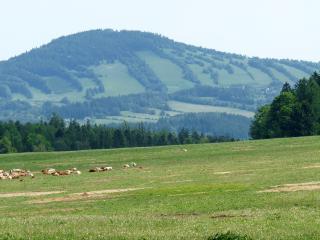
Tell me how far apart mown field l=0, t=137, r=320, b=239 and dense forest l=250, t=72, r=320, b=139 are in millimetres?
43674

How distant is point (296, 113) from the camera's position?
141 m

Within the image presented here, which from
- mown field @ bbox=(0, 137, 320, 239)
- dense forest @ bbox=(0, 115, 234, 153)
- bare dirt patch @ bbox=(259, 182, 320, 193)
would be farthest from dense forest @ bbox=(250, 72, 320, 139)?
bare dirt patch @ bbox=(259, 182, 320, 193)

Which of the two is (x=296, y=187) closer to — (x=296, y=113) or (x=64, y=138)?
(x=296, y=113)

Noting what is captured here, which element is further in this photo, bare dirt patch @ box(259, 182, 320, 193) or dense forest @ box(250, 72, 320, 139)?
dense forest @ box(250, 72, 320, 139)

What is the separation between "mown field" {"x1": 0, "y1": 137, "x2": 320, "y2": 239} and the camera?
101 ft

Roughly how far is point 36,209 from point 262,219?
16506mm

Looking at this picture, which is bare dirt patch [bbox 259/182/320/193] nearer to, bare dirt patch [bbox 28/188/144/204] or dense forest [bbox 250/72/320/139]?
bare dirt patch [bbox 28/188/144/204]

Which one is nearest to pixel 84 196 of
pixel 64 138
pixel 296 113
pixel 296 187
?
pixel 296 187

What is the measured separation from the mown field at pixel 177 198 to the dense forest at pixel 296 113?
1719 inches

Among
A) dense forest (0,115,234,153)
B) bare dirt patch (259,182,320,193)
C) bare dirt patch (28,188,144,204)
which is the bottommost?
bare dirt patch (28,188,144,204)

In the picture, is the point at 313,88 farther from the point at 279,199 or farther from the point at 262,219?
the point at 262,219

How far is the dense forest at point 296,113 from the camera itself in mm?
139875

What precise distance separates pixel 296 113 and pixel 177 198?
3820 inches

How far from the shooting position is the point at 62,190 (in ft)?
194
